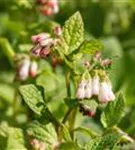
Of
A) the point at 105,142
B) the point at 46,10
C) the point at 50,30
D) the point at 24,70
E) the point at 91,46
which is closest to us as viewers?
the point at 105,142

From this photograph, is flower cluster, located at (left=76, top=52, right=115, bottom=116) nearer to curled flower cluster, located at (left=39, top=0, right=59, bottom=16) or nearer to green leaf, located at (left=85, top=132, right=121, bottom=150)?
green leaf, located at (left=85, top=132, right=121, bottom=150)

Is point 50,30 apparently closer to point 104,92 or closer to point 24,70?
point 24,70

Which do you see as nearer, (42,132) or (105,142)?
(105,142)

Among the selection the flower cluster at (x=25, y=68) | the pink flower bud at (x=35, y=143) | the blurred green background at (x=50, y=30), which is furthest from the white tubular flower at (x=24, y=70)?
the pink flower bud at (x=35, y=143)

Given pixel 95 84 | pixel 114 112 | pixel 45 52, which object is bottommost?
pixel 114 112

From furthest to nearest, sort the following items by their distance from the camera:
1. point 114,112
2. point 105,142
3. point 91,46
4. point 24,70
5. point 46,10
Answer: point 46,10, point 24,70, point 114,112, point 91,46, point 105,142

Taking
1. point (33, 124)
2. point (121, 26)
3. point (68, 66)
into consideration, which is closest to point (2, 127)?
point (33, 124)

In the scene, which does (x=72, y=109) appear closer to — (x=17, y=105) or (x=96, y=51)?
(x=96, y=51)

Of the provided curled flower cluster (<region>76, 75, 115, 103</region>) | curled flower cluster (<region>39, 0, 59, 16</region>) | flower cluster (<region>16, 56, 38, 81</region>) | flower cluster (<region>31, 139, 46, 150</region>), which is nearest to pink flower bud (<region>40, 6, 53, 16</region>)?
curled flower cluster (<region>39, 0, 59, 16</region>)

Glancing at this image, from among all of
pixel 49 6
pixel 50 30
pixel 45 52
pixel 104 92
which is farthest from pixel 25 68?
pixel 104 92
